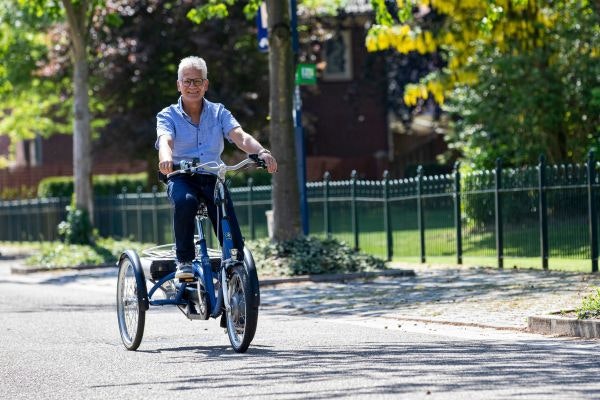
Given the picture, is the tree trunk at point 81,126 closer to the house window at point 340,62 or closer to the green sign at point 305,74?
the green sign at point 305,74

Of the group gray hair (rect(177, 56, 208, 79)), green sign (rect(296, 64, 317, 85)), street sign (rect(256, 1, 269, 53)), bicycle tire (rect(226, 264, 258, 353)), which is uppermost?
street sign (rect(256, 1, 269, 53))

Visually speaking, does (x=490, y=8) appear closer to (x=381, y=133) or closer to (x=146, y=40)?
(x=146, y=40)

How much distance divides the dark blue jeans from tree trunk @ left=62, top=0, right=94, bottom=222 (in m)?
Result: 16.5

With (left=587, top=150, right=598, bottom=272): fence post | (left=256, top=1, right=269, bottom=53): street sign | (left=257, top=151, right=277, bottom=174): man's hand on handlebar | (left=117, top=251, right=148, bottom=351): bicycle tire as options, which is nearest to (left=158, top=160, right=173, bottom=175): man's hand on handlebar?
(left=257, top=151, right=277, bottom=174): man's hand on handlebar

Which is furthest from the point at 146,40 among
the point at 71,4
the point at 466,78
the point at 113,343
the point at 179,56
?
the point at 113,343

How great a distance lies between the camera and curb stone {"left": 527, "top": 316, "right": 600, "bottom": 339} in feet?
35.0

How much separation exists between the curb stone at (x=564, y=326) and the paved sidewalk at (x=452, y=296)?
33cm

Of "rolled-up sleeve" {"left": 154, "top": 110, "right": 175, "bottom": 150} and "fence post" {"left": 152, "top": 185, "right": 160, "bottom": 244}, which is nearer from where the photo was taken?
"rolled-up sleeve" {"left": 154, "top": 110, "right": 175, "bottom": 150}

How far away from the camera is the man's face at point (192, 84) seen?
10.1 m

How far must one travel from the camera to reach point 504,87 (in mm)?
28875

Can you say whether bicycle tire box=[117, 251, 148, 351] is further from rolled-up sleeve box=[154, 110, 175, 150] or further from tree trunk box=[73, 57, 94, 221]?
tree trunk box=[73, 57, 94, 221]

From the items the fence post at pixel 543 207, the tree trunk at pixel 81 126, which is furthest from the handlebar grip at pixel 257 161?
the tree trunk at pixel 81 126

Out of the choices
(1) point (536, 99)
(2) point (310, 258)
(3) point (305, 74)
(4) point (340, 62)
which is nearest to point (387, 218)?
(3) point (305, 74)

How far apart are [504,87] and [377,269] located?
11504mm
